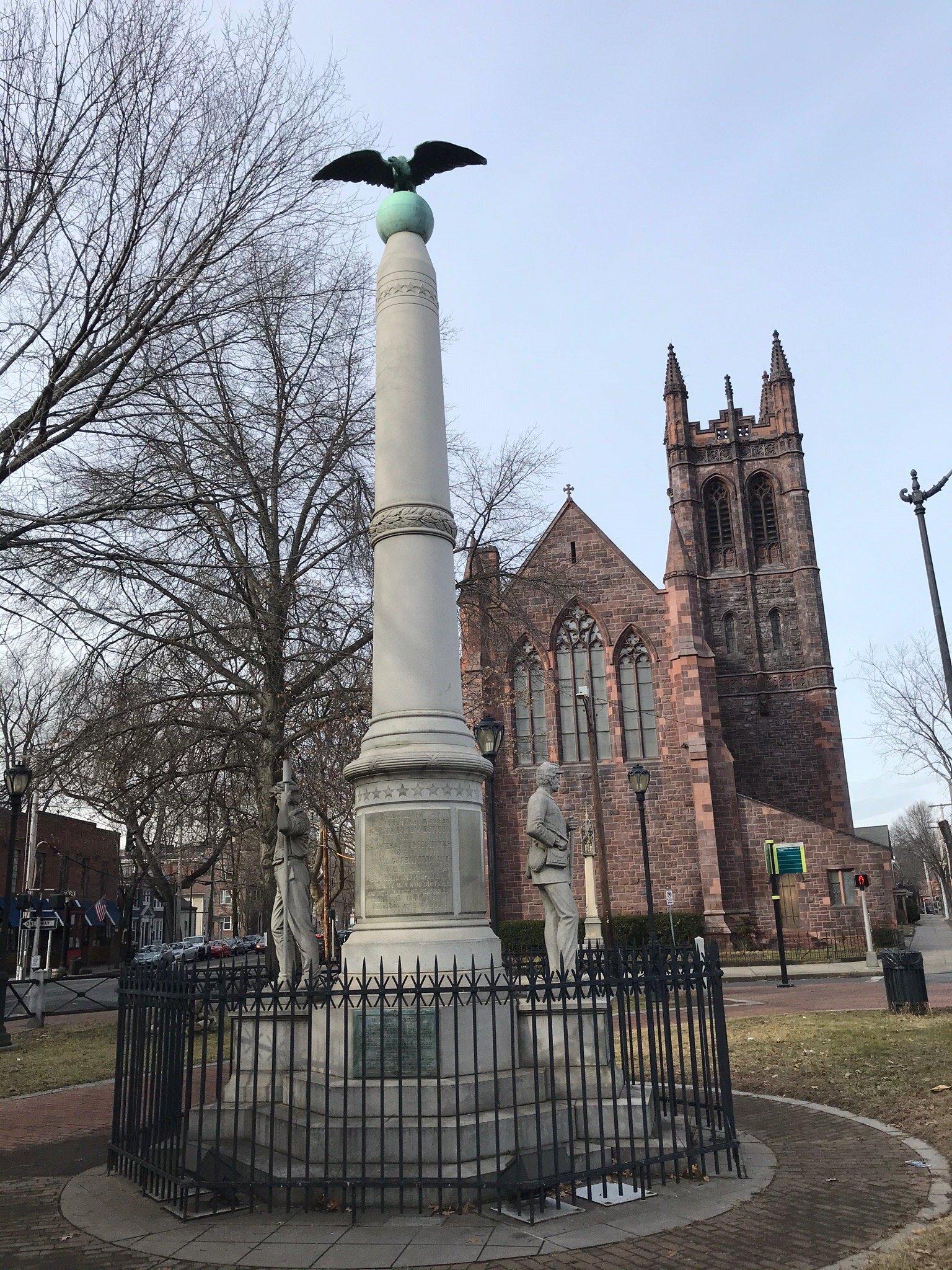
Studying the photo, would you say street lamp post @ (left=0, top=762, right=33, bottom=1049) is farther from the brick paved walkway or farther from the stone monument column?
the stone monument column

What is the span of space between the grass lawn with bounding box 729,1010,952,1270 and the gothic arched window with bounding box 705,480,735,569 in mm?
32811

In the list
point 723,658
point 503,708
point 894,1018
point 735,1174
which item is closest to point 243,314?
point 735,1174

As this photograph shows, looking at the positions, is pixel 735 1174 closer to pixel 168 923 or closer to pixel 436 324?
pixel 436 324

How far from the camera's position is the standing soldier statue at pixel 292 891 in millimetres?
8148

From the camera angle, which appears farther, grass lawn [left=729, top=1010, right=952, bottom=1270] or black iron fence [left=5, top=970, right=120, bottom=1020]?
black iron fence [left=5, top=970, right=120, bottom=1020]

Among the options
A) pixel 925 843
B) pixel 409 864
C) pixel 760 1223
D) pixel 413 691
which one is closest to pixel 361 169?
pixel 413 691

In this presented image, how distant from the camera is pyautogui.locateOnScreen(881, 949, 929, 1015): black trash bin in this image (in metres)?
14.8

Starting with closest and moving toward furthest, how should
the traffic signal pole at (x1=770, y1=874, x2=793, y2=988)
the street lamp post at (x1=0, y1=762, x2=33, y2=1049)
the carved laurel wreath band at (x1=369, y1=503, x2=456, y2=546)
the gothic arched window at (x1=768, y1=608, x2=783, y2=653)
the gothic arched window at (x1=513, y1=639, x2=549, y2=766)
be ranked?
the carved laurel wreath band at (x1=369, y1=503, x2=456, y2=546) → the street lamp post at (x1=0, y1=762, x2=33, y2=1049) → the traffic signal pole at (x1=770, y1=874, x2=793, y2=988) → the gothic arched window at (x1=513, y1=639, x2=549, y2=766) → the gothic arched window at (x1=768, y1=608, x2=783, y2=653)

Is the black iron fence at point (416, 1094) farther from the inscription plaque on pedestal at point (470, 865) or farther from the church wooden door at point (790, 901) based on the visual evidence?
the church wooden door at point (790, 901)

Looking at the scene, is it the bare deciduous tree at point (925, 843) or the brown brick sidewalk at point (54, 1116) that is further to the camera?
the bare deciduous tree at point (925, 843)

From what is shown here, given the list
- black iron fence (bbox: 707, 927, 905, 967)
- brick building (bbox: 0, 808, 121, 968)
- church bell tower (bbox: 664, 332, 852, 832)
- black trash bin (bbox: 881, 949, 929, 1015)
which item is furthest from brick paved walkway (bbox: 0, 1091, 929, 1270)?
church bell tower (bbox: 664, 332, 852, 832)

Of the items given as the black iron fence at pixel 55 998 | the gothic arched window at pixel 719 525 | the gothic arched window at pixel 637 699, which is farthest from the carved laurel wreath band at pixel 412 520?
the gothic arched window at pixel 719 525

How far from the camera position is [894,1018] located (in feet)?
47.3

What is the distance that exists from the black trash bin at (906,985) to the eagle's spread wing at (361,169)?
13.3 m
